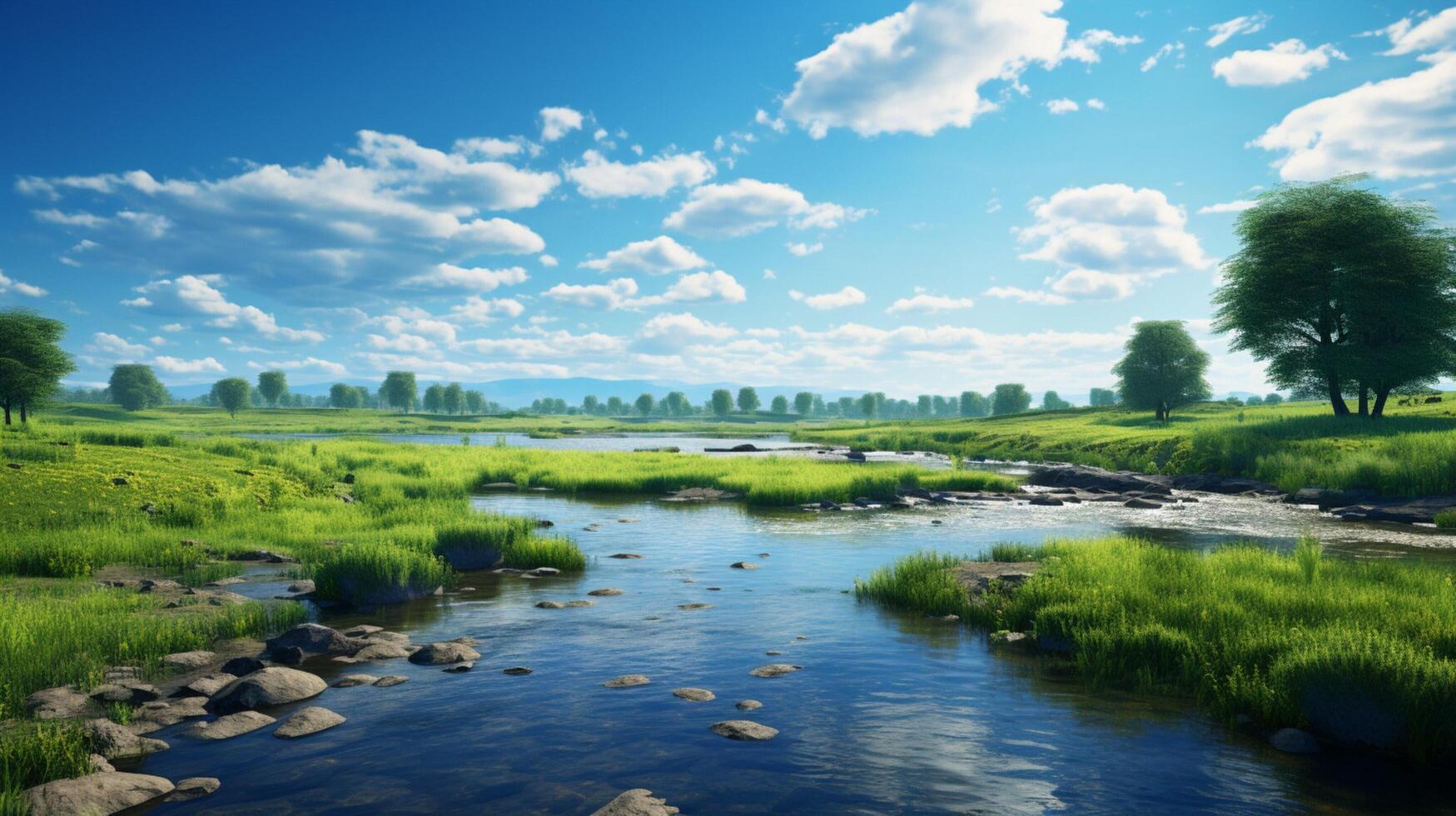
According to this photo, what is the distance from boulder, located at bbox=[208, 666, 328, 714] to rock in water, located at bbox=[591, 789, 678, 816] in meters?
6.58

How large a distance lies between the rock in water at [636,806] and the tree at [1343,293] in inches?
2321

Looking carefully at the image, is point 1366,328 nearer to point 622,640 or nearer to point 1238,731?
point 1238,731

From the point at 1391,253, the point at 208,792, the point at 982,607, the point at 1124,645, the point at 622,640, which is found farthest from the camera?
the point at 1391,253

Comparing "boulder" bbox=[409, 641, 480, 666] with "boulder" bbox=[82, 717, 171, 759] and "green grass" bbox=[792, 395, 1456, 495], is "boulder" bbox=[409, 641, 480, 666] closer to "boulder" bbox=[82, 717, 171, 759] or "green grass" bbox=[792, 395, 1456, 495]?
"boulder" bbox=[82, 717, 171, 759]

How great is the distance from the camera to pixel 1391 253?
49.6 metres

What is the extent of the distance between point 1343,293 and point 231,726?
6309 cm

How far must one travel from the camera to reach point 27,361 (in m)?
57.9

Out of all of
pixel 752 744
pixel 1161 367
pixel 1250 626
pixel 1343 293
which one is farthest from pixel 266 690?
pixel 1161 367

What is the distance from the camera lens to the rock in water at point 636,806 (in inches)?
322

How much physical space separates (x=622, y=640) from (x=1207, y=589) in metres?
12.5

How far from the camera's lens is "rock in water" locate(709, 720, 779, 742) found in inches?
414

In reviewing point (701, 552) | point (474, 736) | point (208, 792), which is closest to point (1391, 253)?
point (701, 552)

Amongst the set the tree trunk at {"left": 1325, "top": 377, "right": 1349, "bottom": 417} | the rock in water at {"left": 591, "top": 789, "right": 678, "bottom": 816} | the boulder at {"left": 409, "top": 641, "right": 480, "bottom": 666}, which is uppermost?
the tree trunk at {"left": 1325, "top": 377, "right": 1349, "bottom": 417}

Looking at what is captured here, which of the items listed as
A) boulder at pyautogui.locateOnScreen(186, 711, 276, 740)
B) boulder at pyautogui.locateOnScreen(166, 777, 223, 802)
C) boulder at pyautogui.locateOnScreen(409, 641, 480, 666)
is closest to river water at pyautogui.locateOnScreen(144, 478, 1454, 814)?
boulder at pyautogui.locateOnScreen(166, 777, 223, 802)
